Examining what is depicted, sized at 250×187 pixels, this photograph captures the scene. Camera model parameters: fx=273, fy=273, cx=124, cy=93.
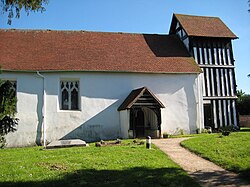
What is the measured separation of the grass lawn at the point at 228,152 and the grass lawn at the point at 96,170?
1.76m

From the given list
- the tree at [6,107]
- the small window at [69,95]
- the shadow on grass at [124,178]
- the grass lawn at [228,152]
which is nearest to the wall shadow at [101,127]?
the small window at [69,95]

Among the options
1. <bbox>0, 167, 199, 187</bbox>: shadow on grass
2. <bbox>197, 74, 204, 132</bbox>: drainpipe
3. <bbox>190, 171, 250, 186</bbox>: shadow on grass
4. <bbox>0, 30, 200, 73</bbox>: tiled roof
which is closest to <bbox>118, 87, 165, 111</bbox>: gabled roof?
<bbox>0, 30, 200, 73</bbox>: tiled roof

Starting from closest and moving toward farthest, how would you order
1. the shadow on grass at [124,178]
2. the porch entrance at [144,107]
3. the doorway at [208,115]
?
the shadow on grass at [124,178]
the porch entrance at [144,107]
the doorway at [208,115]

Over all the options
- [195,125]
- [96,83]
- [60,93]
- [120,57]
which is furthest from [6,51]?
[195,125]

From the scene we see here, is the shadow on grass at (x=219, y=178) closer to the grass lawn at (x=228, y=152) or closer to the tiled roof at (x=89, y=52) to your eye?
Answer: the grass lawn at (x=228, y=152)

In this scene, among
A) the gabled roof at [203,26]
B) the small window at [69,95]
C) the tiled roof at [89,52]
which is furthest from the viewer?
the gabled roof at [203,26]

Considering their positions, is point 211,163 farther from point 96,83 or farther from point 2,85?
point 96,83

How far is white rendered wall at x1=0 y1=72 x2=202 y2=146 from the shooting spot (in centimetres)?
1850

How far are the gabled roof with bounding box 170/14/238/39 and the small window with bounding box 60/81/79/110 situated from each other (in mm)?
10524

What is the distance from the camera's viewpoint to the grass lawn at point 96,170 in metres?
8.01

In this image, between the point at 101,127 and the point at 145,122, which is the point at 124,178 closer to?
the point at 101,127

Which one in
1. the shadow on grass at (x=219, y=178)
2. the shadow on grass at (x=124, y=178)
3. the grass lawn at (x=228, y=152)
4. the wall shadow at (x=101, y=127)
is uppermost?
the wall shadow at (x=101, y=127)

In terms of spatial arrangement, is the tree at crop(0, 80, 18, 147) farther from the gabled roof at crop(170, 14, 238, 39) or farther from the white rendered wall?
the gabled roof at crop(170, 14, 238, 39)

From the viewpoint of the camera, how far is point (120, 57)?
2133 centimetres
